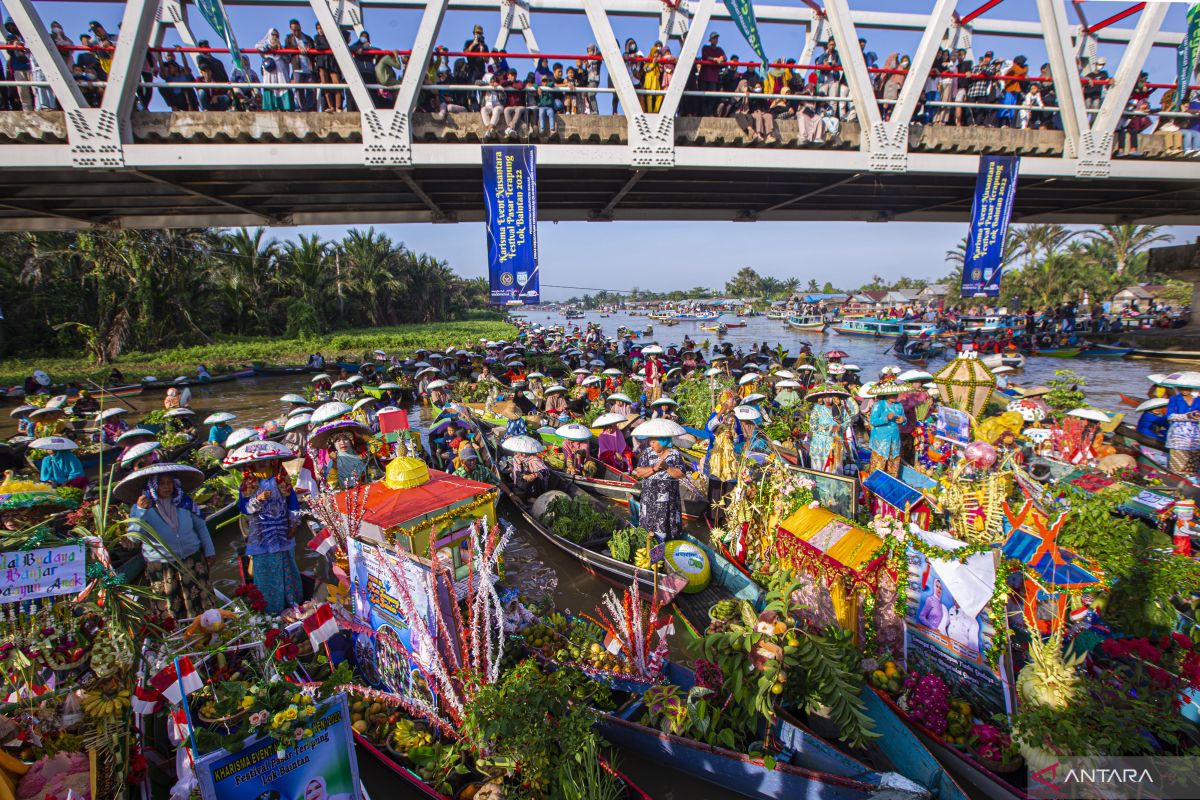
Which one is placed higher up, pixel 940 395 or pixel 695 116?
pixel 695 116

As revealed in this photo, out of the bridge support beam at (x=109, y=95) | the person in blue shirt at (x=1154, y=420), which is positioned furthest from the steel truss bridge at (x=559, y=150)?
the person in blue shirt at (x=1154, y=420)

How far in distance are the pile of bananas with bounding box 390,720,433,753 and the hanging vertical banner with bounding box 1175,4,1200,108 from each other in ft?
67.3

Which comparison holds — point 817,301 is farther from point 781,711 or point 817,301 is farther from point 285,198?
point 781,711

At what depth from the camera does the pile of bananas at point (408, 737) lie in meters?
4.23

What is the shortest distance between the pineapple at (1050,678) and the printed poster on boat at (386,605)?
464 centimetres

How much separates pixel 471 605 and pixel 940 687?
394 centimetres

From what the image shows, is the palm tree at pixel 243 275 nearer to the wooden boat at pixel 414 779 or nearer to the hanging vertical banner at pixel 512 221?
the hanging vertical banner at pixel 512 221

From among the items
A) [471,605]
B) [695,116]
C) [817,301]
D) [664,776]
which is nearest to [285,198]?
[695,116]

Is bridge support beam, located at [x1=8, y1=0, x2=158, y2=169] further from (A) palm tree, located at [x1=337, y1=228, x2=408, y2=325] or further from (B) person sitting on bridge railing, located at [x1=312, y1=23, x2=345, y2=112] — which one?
(A) palm tree, located at [x1=337, y1=228, x2=408, y2=325]

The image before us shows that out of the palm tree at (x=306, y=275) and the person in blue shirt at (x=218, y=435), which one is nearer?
the person in blue shirt at (x=218, y=435)

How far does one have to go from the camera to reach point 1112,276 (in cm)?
Answer: 4566

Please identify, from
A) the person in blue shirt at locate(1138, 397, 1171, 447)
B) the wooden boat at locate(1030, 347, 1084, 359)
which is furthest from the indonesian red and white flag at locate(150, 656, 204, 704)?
the wooden boat at locate(1030, 347, 1084, 359)

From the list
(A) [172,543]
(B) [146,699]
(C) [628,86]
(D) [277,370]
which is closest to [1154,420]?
(C) [628,86]

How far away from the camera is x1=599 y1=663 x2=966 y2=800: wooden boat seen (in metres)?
3.67
